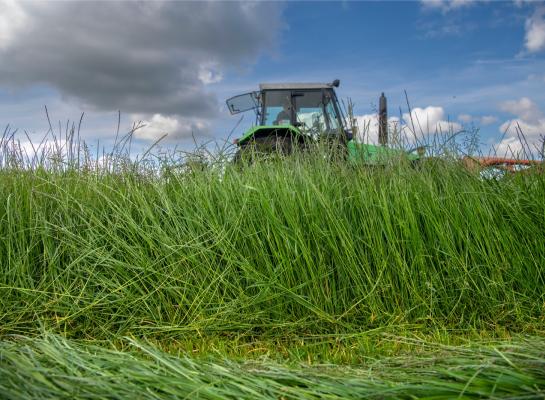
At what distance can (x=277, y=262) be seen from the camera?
281 centimetres

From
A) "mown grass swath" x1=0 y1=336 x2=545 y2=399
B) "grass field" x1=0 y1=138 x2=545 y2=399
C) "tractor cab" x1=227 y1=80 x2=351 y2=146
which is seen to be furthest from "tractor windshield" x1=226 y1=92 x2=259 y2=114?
"mown grass swath" x1=0 y1=336 x2=545 y2=399

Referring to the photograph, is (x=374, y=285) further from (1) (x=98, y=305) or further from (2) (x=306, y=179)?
(1) (x=98, y=305)

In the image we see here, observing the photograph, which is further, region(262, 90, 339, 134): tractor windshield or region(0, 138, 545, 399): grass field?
region(262, 90, 339, 134): tractor windshield

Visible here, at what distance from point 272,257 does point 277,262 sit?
52mm

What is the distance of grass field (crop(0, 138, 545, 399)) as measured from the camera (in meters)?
2.62

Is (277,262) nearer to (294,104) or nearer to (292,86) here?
(294,104)

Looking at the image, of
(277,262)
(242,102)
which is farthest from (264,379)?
(242,102)

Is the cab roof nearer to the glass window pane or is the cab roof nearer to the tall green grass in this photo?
the glass window pane

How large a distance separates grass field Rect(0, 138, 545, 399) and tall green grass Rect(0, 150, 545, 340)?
0.03ft

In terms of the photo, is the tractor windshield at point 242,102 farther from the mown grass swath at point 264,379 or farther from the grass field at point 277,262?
the mown grass swath at point 264,379

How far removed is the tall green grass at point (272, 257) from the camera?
2.69m

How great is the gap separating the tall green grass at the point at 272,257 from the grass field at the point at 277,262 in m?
0.01

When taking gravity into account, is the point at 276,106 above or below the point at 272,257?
above

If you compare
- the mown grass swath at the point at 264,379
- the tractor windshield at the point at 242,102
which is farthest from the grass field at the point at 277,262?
the tractor windshield at the point at 242,102
